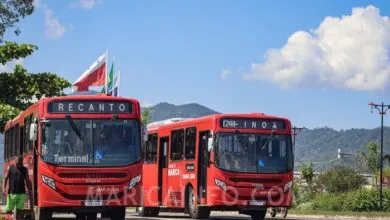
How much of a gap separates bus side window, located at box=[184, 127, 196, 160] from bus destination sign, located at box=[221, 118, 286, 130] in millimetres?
2182

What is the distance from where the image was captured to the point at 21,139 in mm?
24516

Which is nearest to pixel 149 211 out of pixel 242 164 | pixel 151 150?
pixel 151 150

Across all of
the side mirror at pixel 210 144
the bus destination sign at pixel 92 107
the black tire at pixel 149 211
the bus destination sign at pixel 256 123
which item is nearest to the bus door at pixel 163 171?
the black tire at pixel 149 211

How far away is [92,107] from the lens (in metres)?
21.2

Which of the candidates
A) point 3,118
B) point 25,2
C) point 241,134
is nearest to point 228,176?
point 241,134

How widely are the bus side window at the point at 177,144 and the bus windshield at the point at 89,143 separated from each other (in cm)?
763

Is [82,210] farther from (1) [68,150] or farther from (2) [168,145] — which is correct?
(2) [168,145]

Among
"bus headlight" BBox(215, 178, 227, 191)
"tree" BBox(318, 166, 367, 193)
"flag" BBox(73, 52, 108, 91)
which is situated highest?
"flag" BBox(73, 52, 108, 91)

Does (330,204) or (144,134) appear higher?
(144,134)

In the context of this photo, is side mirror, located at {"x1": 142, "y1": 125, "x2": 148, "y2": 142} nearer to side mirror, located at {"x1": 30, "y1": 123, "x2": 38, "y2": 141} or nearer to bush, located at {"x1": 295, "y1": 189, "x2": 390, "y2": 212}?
side mirror, located at {"x1": 30, "y1": 123, "x2": 38, "y2": 141}

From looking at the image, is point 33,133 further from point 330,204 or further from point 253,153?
point 330,204

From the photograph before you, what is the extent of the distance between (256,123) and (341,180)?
70.7 meters

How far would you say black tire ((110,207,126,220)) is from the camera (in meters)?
21.4

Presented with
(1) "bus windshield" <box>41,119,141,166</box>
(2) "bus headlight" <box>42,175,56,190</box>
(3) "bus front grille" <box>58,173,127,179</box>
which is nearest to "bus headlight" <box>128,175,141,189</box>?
(3) "bus front grille" <box>58,173,127,179</box>
